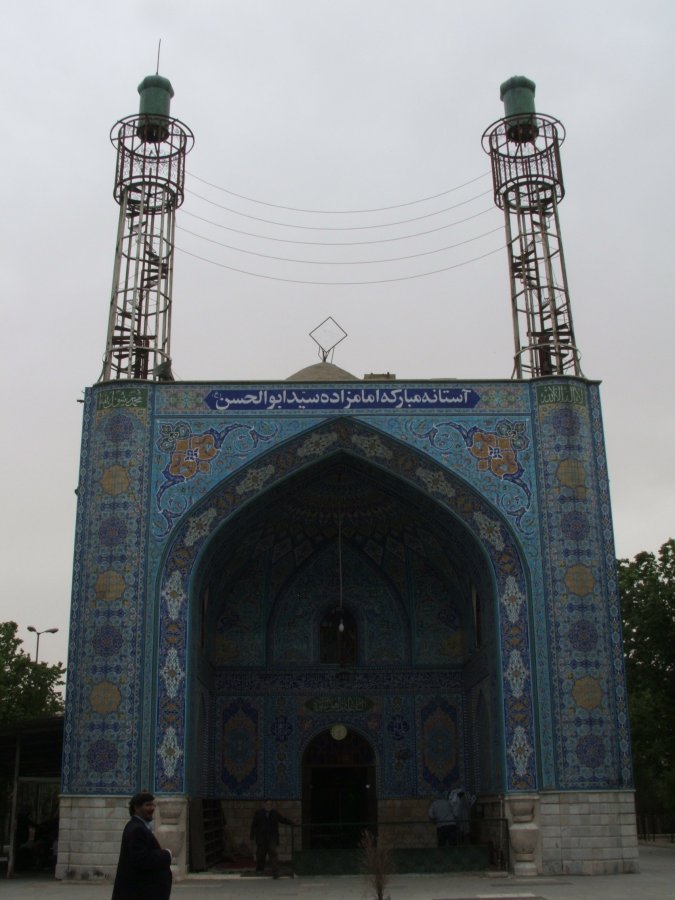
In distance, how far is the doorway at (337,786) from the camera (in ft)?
50.0

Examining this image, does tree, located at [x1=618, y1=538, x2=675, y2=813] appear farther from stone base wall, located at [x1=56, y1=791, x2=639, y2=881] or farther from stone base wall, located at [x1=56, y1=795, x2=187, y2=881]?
stone base wall, located at [x1=56, y1=795, x2=187, y2=881]

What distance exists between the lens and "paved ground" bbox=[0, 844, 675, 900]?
31.7ft

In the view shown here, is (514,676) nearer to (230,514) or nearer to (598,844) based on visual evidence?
(598,844)

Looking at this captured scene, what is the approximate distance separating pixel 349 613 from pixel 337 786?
2666 millimetres

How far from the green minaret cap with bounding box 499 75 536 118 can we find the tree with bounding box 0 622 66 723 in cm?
1448

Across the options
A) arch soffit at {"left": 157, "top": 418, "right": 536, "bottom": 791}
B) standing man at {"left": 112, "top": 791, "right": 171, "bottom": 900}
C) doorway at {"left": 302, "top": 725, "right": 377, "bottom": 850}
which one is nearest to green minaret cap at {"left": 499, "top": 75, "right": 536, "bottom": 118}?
arch soffit at {"left": 157, "top": 418, "right": 536, "bottom": 791}

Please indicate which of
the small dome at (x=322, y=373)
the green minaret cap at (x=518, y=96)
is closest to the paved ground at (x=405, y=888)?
the small dome at (x=322, y=373)

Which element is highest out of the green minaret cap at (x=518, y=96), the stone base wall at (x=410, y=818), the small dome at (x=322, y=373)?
the green minaret cap at (x=518, y=96)

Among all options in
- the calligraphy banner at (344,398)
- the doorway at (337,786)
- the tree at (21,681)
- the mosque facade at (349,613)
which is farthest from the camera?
the tree at (21,681)

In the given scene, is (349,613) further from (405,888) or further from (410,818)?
(405,888)

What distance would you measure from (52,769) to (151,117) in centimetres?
1037

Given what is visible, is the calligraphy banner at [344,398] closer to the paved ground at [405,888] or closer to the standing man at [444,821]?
the standing man at [444,821]

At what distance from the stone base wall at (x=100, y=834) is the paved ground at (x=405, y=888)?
243 millimetres

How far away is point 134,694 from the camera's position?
12.3 metres
